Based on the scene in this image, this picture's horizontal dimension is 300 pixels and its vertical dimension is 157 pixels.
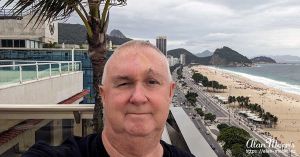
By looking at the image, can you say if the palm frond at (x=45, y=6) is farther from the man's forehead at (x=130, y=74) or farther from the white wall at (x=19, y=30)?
the white wall at (x=19, y=30)

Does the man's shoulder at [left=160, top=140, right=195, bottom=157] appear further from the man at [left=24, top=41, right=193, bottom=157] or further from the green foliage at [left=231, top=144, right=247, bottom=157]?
the green foliage at [left=231, top=144, right=247, bottom=157]

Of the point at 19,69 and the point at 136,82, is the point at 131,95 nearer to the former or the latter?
the point at 136,82

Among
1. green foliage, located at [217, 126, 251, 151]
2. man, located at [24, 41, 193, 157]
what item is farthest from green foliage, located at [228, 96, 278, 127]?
man, located at [24, 41, 193, 157]

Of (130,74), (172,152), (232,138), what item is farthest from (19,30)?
(130,74)

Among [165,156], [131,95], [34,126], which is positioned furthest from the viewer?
[34,126]

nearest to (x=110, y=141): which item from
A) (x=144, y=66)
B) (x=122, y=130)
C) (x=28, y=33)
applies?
(x=122, y=130)

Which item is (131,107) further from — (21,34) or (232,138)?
(232,138)

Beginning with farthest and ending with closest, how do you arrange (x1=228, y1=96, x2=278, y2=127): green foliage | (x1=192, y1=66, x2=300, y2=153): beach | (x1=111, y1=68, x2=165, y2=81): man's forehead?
(x1=228, y1=96, x2=278, y2=127): green foliage, (x1=192, y1=66, x2=300, y2=153): beach, (x1=111, y1=68, x2=165, y2=81): man's forehead
